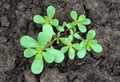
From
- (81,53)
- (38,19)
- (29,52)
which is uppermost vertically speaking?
(38,19)

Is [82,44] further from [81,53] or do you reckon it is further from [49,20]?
[49,20]

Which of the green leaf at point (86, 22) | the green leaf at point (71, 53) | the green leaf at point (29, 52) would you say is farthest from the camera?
the green leaf at point (86, 22)

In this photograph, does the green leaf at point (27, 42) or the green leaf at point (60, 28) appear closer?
the green leaf at point (27, 42)

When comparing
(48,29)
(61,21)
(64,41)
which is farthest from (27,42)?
(61,21)

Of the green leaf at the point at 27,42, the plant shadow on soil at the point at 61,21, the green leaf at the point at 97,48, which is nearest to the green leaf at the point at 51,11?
the plant shadow on soil at the point at 61,21

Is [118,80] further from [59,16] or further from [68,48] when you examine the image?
[59,16]

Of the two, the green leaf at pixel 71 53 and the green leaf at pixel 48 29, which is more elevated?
the green leaf at pixel 48 29

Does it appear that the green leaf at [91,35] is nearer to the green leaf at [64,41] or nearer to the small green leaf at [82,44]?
the small green leaf at [82,44]
